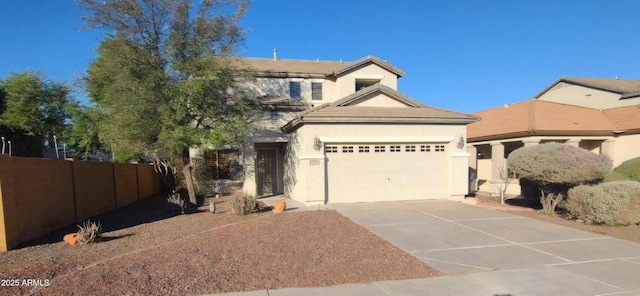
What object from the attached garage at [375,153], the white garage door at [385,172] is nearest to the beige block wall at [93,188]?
the attached garage at [375,153]

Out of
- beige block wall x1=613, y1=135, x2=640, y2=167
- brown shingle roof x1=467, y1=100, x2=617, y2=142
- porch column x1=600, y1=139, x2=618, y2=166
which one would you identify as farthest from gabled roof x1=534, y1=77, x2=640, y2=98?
porch column x1=600, y1=139, x2=618, y2=166

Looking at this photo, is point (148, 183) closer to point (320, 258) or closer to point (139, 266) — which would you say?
point (139, 266)

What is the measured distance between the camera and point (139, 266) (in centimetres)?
649

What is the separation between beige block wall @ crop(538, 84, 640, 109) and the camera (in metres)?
22.2

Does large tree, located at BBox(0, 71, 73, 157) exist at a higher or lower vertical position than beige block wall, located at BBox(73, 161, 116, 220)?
higher

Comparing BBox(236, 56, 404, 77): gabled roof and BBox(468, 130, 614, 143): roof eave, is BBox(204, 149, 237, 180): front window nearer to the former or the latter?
BBox(236, 56, 404, 77): gabled roof

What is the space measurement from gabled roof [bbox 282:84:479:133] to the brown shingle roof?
6446 mm

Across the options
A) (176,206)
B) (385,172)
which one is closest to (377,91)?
(385,172)

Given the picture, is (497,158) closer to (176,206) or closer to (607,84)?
(607,84)

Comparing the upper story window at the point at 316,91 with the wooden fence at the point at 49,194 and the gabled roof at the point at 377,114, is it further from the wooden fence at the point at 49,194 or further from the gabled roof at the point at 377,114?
the wooden fence at the point at 49,194

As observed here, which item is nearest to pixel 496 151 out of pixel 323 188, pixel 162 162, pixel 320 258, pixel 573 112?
pixel 573 112

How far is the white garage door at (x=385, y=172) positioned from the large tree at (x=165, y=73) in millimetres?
4108

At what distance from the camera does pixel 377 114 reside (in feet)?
47.2

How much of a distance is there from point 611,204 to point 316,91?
14414mm
